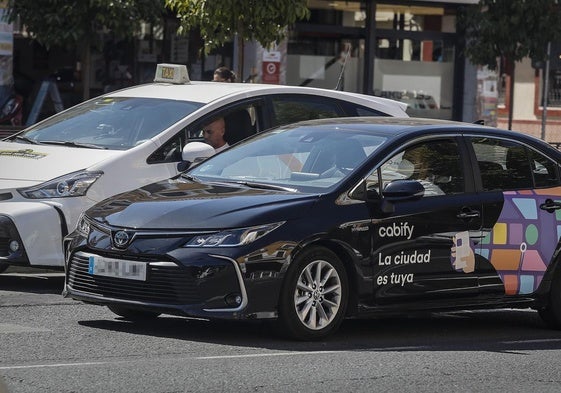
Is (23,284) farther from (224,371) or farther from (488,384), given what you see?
(488,384)

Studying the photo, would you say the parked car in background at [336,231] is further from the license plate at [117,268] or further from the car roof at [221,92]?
the car roof at [221,92]

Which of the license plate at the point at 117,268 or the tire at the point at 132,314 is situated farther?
the tire at the point at 132,314

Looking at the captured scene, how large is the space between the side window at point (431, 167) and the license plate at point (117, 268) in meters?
1.75

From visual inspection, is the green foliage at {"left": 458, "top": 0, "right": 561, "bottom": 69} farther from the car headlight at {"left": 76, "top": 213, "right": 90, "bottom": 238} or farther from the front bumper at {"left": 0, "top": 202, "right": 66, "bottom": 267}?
the car headlight at {"left": 76, "top": 213, "right": 90, "bottom": 238}

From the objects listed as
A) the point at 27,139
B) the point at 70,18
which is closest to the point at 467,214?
the point at 27,139

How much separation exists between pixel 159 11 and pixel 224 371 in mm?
13300

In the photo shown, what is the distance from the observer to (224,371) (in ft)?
24.6

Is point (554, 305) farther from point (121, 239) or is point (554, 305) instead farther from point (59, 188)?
point (59, 188)

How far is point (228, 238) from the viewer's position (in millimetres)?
8266

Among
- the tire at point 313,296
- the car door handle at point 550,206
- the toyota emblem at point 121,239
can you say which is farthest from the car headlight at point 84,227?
the car door handle at point 550,206

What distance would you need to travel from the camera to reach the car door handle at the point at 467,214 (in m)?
9.29

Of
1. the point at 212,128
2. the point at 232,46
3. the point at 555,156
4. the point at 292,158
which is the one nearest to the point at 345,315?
the point at 292,158

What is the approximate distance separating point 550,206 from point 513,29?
13.3m

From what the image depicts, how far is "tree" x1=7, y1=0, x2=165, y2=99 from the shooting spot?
63.0 feet
